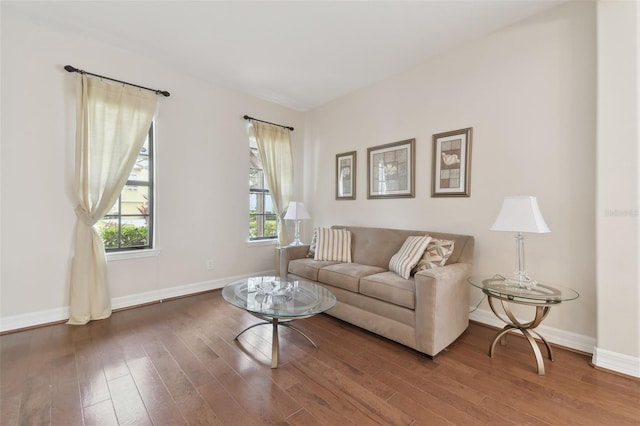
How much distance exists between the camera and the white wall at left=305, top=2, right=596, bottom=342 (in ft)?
7.00

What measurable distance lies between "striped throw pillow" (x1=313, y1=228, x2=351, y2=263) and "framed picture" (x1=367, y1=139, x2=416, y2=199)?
0.71 metres

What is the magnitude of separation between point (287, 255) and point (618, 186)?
2.93 metres

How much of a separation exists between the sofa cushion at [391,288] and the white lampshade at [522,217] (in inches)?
31.3

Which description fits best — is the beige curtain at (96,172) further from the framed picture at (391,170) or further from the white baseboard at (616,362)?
the white baseboard at (616,362)

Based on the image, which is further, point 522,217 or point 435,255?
point 435,255

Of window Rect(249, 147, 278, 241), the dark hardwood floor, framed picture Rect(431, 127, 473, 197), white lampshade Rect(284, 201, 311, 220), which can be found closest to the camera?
the dark hardwood floor

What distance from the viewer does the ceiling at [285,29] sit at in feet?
7.49

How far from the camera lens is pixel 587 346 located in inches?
81.7

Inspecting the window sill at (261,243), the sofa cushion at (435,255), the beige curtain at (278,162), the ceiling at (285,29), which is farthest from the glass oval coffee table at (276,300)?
the ceiling at (285,29)

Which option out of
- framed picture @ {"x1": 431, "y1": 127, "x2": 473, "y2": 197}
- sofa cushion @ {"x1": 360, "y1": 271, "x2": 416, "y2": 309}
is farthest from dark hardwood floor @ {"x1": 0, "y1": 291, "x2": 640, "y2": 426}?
framed picture @ {"x1": 431, "y1": 127, "x2": 473, "y2": 197}

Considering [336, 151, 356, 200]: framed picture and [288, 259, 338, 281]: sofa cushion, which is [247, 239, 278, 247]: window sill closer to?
[288, 259, 338, 281]: sofa cushion

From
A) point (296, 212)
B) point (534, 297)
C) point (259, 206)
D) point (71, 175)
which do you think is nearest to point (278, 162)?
point (259, 206)

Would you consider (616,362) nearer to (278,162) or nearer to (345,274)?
(345,274)

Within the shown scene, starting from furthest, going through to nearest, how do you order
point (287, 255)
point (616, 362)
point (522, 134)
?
point (287, 255)
point (522, 134)
point (616, 362)
